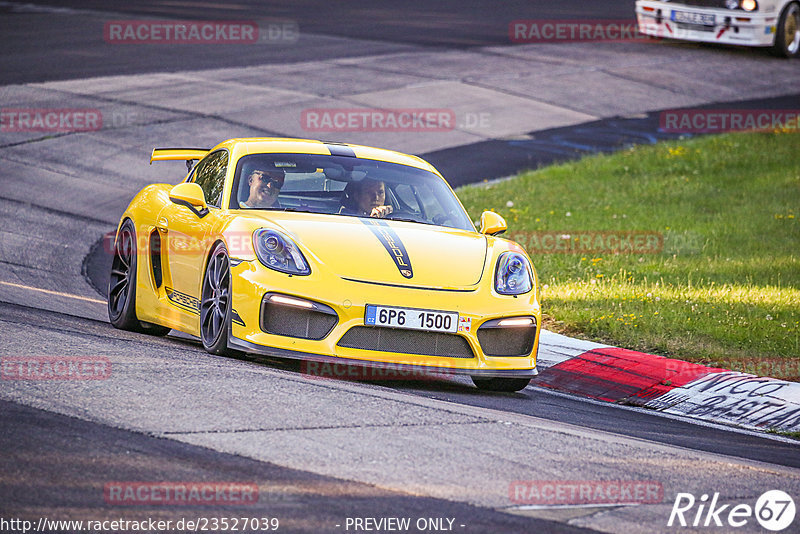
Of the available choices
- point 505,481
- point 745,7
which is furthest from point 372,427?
point 745,7

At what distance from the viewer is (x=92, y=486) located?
4629 mm

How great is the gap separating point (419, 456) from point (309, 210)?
9.89ft

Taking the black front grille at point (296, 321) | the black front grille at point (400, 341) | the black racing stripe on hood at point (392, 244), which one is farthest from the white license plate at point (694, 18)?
the black front grille at point (296, 321)

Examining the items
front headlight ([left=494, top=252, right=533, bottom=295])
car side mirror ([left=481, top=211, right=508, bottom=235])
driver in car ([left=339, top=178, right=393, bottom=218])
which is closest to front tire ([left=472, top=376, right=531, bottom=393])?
front headlight ([left=494, top=252, right=533, bottom=295])

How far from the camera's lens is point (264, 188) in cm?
817

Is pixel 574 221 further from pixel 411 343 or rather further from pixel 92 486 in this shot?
pixel 92 486

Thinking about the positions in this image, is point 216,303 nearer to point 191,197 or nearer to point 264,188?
point 191,197

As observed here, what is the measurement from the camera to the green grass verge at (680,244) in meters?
9.59

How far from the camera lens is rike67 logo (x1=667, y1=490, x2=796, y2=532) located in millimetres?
4934

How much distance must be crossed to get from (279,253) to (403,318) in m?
0.84

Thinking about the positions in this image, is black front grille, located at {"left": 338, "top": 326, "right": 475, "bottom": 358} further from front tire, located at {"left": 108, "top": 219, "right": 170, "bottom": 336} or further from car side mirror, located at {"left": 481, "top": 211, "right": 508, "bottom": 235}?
front tire, located at {"left": 108, "top": 219, "right": 170, "bottom": 336}

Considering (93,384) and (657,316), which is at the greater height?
(93,384)

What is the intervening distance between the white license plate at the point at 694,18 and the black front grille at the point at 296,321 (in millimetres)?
19744

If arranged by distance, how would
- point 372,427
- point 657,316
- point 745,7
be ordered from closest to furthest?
point 372,427, point 657,316, point 745,7
